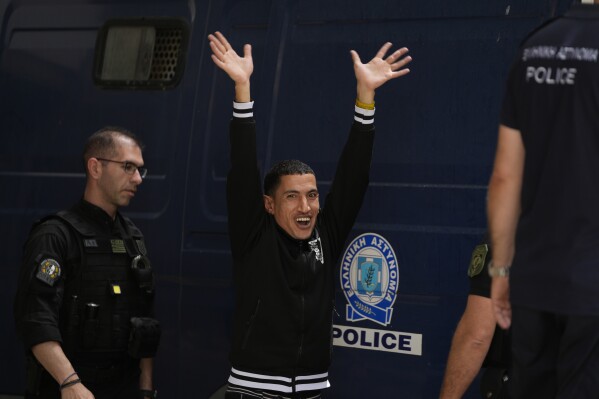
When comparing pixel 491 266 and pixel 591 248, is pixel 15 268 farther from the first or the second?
pixel 591 248

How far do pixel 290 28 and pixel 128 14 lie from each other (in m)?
0.77

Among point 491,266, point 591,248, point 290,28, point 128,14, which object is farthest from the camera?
point 128,14

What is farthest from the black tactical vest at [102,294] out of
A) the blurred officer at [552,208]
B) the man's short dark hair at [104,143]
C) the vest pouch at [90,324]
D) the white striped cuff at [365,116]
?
the blurred officer at [552,208]

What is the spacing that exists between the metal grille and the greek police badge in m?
1.05

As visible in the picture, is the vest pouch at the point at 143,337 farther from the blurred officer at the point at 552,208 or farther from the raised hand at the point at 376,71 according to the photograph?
the blurred officer at the point at 552,208

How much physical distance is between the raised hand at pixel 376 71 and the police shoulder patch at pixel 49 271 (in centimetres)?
117

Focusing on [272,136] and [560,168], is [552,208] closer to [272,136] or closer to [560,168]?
[560,168]

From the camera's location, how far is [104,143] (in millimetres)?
3621

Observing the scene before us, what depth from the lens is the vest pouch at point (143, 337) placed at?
3.44 m

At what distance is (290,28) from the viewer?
3.57m

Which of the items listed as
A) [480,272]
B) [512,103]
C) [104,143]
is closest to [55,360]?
[104,143]

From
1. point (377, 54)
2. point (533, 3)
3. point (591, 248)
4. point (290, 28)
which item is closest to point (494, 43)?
point (533, 3)

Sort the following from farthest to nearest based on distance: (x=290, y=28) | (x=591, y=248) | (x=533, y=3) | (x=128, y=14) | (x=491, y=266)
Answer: (x=128, y=14)
(x=290, y=28)
(x=533, y=3)
(x=491, y=266)
(x=591, y=248)

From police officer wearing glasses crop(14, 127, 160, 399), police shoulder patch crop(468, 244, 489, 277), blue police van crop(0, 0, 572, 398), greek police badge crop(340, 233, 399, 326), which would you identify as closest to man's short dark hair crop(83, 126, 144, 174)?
police officer wearing glasses crop(14, 127, 160, 399)
